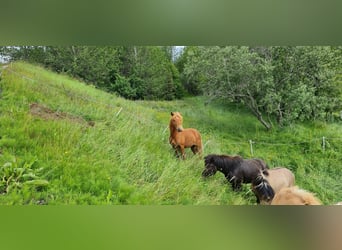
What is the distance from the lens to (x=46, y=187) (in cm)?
166

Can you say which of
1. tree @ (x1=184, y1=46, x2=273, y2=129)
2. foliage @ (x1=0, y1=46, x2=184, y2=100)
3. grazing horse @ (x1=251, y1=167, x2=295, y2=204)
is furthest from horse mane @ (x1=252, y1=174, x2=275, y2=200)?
foliage @ (x1=0, y1=46, x2=184, y2=100)

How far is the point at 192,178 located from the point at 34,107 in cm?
78

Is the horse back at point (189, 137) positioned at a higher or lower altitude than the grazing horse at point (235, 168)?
higher

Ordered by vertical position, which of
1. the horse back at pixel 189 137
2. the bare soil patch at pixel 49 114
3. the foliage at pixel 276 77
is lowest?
the horse back at pixel 189 137

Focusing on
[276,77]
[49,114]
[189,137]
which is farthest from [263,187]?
[49,114]

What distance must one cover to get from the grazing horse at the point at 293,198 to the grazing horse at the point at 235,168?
0.11 meters

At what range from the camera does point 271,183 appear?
1.68 meters

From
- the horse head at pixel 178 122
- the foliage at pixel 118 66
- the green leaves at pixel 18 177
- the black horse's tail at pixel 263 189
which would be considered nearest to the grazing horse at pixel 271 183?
the black horse's tail at pixel 263 189

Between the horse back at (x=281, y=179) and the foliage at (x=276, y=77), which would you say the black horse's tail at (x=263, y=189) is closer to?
the horse back at (x=281, y=179)

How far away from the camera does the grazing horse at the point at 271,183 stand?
1.68 m

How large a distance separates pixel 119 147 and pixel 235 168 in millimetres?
526
